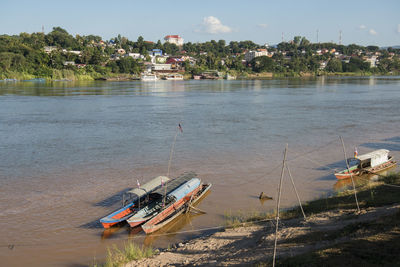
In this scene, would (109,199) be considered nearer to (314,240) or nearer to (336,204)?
(336,204)

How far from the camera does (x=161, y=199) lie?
10758mm

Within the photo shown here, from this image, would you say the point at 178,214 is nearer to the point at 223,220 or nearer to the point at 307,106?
the point at 223,220

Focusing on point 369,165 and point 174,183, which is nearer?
point 174,183

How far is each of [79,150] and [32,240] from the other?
9.58 meters

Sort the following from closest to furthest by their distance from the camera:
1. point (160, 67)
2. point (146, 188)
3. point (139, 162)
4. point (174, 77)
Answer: point (146, 188), point (139, 162), point (174, 77), point (160, 67)

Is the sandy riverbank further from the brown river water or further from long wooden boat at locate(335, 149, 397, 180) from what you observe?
long wooden boat at locate(335, 149, 397, 180)

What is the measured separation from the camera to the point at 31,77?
7725 cm

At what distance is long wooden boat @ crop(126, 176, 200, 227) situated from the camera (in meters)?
9.77

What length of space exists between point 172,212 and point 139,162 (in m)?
6.18

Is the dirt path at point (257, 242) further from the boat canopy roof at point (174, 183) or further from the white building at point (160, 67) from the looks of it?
the white building at point (160, 67)

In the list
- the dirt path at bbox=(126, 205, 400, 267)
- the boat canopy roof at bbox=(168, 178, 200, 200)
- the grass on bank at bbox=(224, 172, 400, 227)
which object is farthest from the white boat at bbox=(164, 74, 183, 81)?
the dirt path at bbox=(126, 205, 400, 267)

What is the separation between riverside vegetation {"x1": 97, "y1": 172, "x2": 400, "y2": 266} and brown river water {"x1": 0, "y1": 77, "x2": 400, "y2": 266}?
121 centimetres

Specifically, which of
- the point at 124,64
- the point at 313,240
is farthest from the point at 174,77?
the point at 313,240

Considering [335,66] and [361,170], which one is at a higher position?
[335,66]
